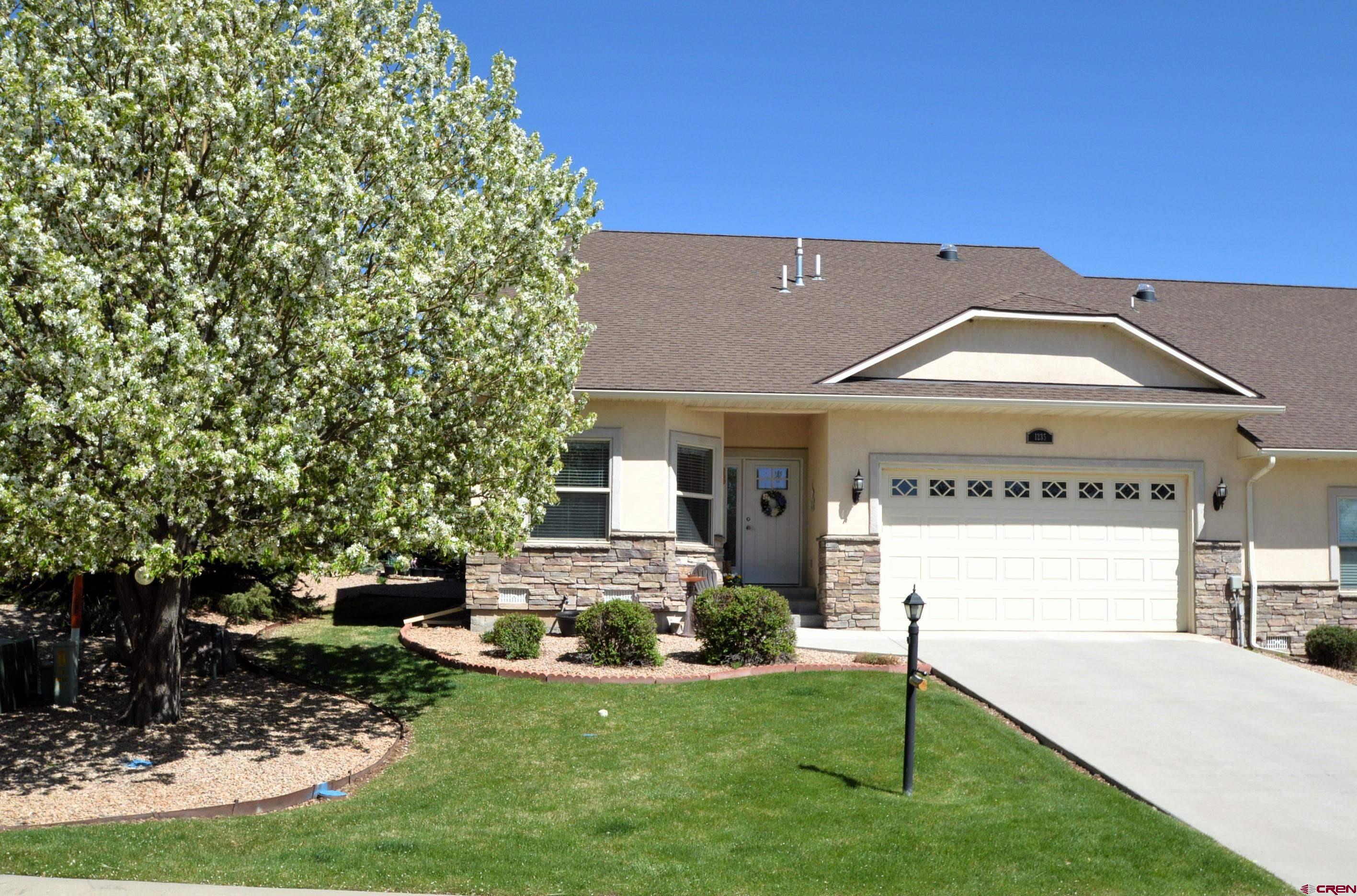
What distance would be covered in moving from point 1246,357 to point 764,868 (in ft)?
47.7

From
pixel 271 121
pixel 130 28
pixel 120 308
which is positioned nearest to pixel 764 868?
pixel 120 308

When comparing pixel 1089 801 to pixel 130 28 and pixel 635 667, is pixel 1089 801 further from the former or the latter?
pixel 130 28

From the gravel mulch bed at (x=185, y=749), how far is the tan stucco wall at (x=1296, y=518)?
39.2ft

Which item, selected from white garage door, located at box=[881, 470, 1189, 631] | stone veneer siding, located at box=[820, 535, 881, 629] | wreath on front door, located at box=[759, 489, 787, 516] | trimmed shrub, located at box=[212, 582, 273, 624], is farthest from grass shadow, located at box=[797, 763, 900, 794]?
trimmed shrub, located at box=[212, 582, 273, 624]

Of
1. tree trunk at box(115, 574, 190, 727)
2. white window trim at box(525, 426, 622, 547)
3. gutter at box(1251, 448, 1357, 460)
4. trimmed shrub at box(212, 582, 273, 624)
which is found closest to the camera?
tree trunk at box(115, 574, 190, 727)

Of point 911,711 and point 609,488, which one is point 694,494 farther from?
point 911,711

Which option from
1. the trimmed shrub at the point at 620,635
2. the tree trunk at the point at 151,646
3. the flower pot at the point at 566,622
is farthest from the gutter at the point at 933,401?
the tree trunk at the point at 151,646

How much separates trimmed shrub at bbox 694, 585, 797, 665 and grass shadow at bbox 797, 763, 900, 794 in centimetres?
342

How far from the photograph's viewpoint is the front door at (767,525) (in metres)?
16.1

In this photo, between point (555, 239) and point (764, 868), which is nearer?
point (764, 868)

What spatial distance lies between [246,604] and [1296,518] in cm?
1426

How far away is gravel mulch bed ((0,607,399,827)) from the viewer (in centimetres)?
774

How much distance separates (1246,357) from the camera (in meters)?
17.3

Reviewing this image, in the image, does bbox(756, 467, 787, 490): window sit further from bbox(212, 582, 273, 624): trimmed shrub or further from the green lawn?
bbox(212, 582, 273, 624): trimmed shrub
